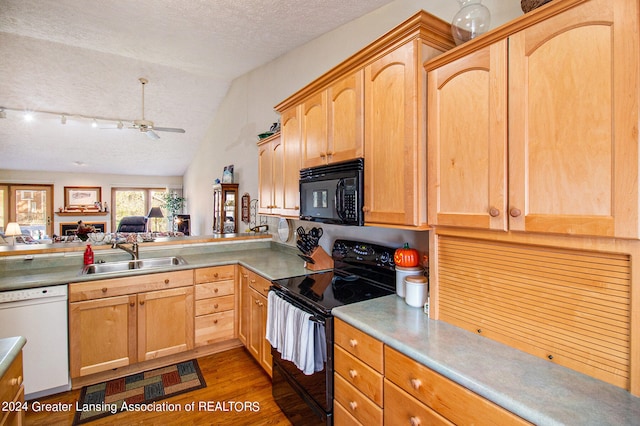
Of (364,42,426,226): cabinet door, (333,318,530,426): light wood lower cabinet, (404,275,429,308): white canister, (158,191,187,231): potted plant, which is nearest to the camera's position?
(333,318,530,426): light wood lower cabinet

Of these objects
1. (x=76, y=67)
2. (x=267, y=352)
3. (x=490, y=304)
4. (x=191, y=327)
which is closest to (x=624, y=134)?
(x=490, y=304)

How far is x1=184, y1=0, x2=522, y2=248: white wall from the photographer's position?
197cm

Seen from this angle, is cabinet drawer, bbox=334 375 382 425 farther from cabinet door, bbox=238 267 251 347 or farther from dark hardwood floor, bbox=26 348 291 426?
cabinet door, bbox=238 267 251 347

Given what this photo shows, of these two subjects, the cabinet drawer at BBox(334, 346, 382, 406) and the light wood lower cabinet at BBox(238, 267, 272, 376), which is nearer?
the cabinet drawer at BBox(334, 346, 382, 406)

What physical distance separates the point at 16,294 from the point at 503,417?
2871mm

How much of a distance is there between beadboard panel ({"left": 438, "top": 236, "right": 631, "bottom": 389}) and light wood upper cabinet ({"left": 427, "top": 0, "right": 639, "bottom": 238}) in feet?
0.48

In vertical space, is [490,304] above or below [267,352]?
above

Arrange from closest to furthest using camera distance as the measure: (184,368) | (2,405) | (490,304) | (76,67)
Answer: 1. (2,405)
2. (490,304)
3. (184,368)
4. (76,67)

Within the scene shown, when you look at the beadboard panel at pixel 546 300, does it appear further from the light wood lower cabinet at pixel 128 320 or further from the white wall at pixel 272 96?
the light wood lower cabinet at pixel 128 320

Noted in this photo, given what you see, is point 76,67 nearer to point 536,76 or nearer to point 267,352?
point 267,352

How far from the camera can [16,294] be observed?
2049 mm

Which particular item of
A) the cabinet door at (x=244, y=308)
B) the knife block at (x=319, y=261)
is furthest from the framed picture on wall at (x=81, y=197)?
the knife block at (x=319, y=261)

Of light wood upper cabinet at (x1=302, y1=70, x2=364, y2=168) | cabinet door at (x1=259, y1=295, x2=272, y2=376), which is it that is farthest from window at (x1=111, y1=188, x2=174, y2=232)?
light wood upper cabinet at (x1=302, y1=70, x2=364, y2=168)

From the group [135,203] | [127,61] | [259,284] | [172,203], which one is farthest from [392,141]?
[135,203]
